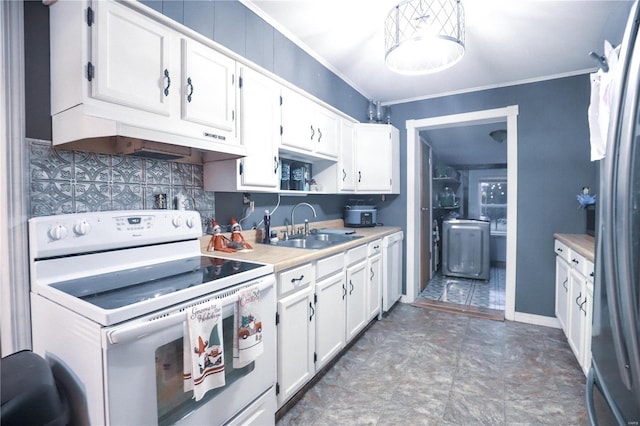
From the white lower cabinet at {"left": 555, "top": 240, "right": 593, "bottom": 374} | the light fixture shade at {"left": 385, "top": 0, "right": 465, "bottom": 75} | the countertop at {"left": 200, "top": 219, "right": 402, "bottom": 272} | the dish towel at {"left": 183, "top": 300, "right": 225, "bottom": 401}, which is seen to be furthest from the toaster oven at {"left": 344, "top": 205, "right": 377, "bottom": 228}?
the dish towel at {"left": 183, "top": 300, "right": 225, "bottom": 401}

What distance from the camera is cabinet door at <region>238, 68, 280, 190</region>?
1.79 meters

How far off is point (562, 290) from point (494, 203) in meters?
3.57

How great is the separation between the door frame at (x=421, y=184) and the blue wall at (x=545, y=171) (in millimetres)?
53

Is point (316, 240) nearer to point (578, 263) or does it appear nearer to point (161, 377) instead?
point (161, 377)

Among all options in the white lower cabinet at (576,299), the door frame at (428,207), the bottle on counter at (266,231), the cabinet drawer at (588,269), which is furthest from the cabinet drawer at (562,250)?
the bottle on counter at (266,231)

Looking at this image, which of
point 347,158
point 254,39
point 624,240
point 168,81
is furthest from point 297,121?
point 624,240

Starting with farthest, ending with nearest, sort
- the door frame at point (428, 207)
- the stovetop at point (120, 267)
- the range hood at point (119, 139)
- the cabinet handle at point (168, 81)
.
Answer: the door frame at point (428, 207) < the cabinet handle at point (168, 81) < the range hood at point (119, 139) < the stovetop at point (120, 267)

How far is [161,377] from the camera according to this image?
104cm

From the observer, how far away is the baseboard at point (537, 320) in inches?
116

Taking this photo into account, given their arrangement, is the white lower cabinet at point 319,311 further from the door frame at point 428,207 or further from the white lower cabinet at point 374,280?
the door frame at point 428,207

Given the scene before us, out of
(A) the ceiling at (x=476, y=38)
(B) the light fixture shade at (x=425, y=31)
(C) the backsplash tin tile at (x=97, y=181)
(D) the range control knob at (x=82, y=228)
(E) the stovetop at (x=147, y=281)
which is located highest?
(A) the ceiling at (x=476, y=38)

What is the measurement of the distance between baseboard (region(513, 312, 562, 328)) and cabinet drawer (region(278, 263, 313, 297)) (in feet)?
8.20

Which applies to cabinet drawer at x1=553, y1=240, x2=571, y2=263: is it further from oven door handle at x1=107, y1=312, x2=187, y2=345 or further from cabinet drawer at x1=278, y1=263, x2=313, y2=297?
oven door handle at x1=107, y1=312, x2=187, y2=345

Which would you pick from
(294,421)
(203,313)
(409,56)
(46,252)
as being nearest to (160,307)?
(203,313)
